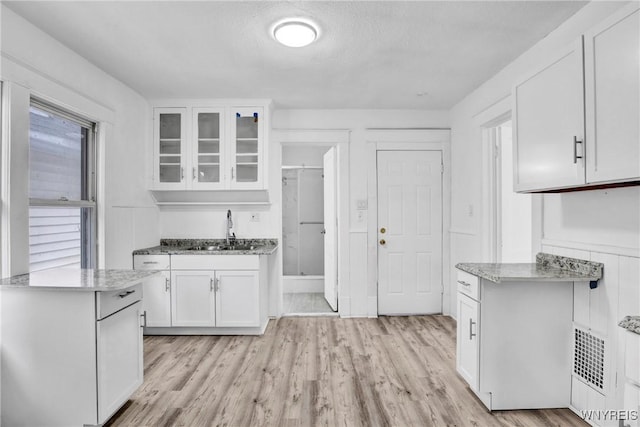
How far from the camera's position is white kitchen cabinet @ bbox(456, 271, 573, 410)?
2.15 meters

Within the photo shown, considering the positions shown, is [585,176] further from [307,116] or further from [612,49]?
[307,116]

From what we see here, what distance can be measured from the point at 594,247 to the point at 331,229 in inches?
109

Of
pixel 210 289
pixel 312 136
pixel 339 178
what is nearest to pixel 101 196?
pixel 210 289

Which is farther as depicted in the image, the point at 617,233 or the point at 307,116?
the point at 307,116

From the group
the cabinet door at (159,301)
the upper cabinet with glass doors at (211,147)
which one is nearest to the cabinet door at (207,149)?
the upper cabinet with glass doors at (211,147)

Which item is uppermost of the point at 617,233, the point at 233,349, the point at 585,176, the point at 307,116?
the point at 307,116

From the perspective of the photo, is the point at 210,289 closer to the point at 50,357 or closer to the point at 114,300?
the point at 114,300

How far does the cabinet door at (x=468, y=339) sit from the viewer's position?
2.21 m

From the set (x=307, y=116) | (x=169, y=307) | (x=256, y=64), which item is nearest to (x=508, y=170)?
(x=307, y=116)

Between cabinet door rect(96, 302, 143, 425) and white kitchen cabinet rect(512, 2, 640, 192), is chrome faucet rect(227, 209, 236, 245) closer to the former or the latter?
cabinet door rect(96, 302, 143, 425)

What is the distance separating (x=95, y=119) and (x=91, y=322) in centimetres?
182

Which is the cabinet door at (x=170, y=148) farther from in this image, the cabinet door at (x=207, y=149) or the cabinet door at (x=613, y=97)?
the cabinet door at (x=613, y=97)

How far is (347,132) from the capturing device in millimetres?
4141

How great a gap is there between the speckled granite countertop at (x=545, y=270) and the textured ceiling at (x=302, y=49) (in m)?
1.53
